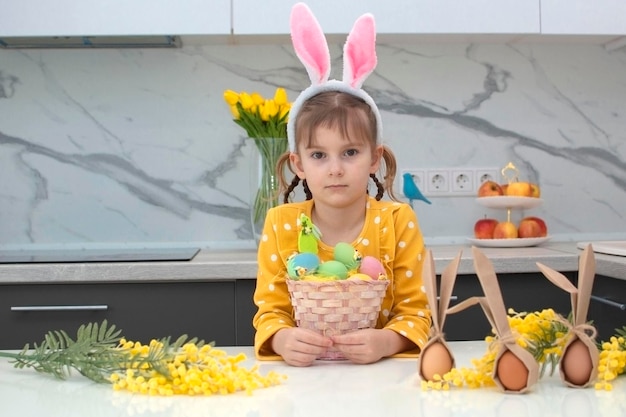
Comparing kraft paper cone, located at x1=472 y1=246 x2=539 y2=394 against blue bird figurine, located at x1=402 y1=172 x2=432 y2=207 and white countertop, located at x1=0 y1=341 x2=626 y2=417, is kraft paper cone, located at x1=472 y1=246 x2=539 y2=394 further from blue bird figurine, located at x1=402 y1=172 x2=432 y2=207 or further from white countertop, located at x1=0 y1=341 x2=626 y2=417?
blue bird figurine, located at x1=402 y1=172 x2=432 y2=207

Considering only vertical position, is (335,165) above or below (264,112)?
below

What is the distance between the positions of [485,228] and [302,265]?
60.8 inches

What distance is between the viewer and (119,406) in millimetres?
836

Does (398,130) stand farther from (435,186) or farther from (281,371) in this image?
(281,371)

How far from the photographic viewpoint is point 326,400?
859mm

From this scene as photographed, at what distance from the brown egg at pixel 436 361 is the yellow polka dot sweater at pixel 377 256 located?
1.22 ft

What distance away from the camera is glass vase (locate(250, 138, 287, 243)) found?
2324mm

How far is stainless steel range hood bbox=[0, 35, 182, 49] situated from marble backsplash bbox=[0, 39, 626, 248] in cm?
3

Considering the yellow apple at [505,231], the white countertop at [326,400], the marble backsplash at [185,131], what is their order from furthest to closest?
the marble backsplash at [185,131] < the yellow apple at [505,231] < the white countertop at [326,400]

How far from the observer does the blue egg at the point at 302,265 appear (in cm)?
108

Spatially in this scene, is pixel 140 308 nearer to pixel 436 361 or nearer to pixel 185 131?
pixel 185 131

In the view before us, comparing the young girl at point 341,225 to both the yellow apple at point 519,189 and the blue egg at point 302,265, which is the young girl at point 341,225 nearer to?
the blue egg at point 302,265

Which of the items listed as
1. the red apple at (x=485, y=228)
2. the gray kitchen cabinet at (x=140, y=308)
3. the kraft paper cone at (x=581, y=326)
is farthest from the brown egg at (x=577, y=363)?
the red apple at (x=485, y=228)

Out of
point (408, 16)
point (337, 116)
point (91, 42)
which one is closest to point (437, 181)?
point (408, 16)
